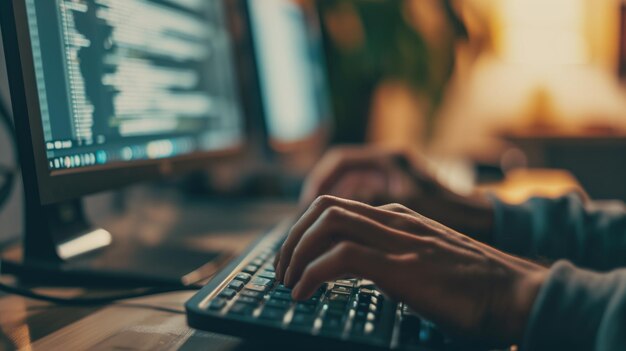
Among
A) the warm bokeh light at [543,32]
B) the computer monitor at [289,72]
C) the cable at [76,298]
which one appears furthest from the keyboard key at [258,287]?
the warm bokeh light at [543,32]

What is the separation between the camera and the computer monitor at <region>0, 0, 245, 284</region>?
1.38 ft

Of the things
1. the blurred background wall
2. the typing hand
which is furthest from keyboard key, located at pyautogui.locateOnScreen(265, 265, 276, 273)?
the blurred background wall

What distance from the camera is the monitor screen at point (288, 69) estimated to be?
1050 mm

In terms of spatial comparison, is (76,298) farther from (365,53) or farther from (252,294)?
(365,53)

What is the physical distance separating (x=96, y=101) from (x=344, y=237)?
299mm

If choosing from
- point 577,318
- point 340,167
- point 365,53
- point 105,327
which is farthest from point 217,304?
point 365,53

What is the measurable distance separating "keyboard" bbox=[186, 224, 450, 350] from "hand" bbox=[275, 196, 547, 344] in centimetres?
1

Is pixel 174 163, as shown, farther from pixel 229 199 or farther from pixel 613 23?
pixel 613 23

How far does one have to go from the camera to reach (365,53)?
1833mm

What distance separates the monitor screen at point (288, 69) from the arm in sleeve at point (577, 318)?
77cm

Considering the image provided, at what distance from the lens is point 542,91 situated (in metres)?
2.66

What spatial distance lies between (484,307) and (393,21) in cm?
165

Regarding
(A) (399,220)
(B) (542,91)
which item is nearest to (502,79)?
(B) (542,91)

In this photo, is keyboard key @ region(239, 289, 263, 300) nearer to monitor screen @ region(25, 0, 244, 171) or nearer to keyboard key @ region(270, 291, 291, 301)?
keyboard key @ region(270, 291, 291, 301)
